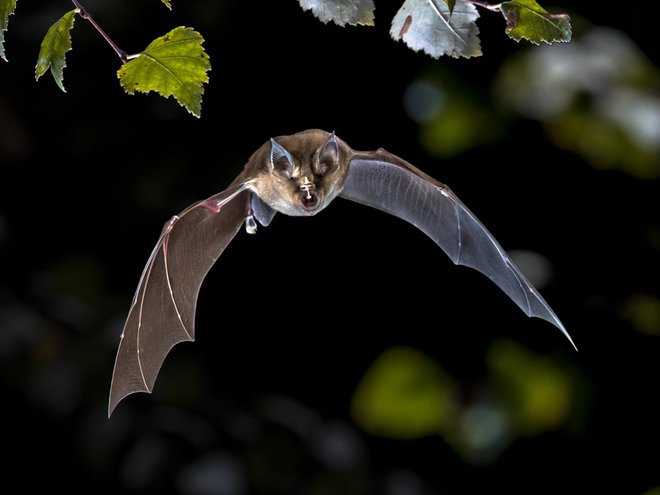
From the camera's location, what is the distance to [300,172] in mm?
770

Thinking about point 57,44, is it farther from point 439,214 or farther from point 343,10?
point 439,214

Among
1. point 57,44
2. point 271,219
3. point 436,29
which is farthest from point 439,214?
point 57,44

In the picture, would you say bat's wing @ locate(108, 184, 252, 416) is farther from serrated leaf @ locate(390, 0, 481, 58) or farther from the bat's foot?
serrated leaf @ locate(390, 0, 481, 58)

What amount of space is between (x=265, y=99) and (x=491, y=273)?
1.09m

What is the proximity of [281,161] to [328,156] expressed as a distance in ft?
0.11

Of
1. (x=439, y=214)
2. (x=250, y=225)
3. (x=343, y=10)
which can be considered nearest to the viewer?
(x=343, y=10)

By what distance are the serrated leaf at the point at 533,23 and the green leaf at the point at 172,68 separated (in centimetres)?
21

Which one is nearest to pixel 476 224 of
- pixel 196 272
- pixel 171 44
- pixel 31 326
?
pixel 196 272

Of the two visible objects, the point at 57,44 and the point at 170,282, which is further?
the point at 170,282

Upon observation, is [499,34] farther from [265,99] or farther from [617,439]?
[617,439]

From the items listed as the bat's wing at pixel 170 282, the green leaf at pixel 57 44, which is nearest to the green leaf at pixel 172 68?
the green leaf at pixel 57 44

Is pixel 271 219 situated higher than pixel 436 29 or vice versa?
pixel 436 29

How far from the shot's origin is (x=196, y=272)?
0.98m

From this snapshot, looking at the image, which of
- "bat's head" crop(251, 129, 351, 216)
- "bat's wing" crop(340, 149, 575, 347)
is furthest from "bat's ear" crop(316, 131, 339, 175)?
"bat's wing" crop(340, 149, 575, 347)
